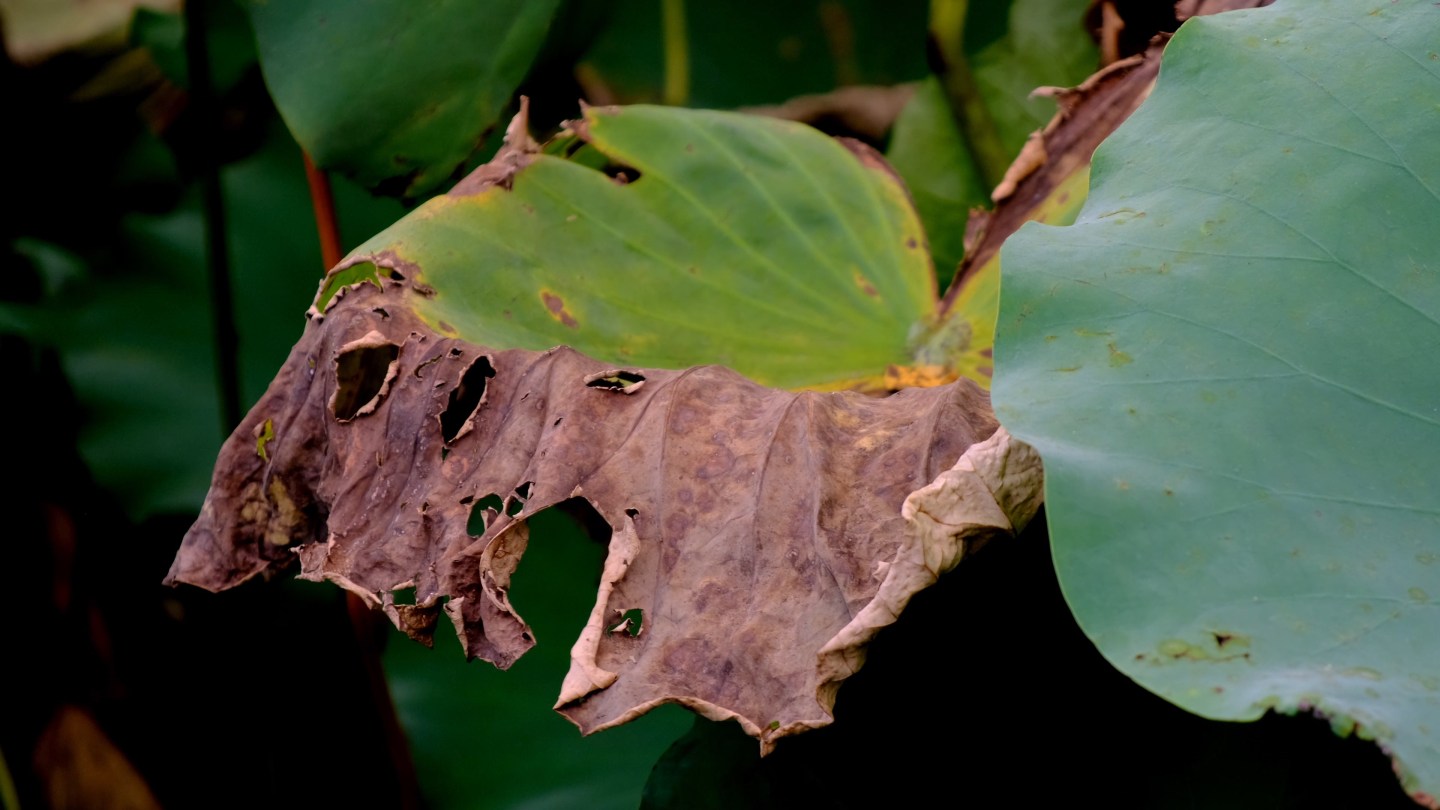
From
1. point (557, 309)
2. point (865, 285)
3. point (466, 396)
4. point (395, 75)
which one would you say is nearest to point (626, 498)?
point (466, 396)

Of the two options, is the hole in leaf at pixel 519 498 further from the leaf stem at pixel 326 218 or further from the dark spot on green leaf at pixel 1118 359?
the leaf stem at pixel 326 218

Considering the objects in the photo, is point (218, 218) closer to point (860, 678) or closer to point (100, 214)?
point (100, 214)

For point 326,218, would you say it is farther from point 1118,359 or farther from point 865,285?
point 1118,359

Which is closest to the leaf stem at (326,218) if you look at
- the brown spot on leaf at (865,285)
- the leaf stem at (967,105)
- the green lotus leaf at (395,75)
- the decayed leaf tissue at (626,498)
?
the green lotus leaf at (395,75)

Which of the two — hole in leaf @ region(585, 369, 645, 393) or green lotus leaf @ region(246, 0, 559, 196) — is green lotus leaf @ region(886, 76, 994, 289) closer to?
green lotus leaf @ region(246, 0, 559, 196)

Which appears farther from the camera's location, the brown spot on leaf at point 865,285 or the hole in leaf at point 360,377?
the brown spot on leaf at point 865,285

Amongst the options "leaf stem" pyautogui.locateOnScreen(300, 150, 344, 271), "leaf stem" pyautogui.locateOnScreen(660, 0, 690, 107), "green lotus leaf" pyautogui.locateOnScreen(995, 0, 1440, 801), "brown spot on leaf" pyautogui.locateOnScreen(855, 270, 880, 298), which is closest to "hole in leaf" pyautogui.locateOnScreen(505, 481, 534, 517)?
"green lotus leaf" pyautogui.locateOnScreen(995, 0, 1440, 801)
